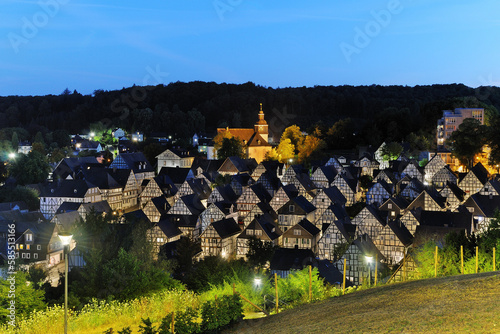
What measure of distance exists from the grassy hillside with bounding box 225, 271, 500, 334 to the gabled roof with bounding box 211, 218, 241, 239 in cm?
2071

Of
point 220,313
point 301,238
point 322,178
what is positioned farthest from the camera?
point 322,178

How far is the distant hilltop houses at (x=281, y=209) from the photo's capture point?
33.1m

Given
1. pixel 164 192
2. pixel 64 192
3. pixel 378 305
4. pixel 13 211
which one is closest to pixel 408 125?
pixel 164 192

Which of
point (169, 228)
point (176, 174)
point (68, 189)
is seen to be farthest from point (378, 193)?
point (68, 189)

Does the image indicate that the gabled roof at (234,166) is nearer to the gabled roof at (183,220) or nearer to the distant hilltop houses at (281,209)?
the distant hilltop houses at (281,209)

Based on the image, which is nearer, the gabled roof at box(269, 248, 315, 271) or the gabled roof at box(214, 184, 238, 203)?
the gabled roof at box(269, 248, 315, 271)

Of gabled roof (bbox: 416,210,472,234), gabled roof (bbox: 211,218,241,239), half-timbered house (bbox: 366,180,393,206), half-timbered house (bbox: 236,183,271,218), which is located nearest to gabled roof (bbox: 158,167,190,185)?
half-timbered house (bbox: 236,183,271,218)

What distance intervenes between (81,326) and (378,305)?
27.5ft

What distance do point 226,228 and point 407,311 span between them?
25368 millimetres

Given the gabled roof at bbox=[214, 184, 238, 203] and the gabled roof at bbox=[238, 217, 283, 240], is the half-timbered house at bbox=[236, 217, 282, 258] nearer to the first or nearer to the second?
the gabled roof at bbox=[238, 217, 283, 240]

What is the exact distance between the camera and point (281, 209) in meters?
39.7

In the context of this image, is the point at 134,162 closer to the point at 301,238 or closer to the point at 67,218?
the point at 67,218

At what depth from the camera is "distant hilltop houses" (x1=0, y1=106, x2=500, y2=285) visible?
33.1 meters

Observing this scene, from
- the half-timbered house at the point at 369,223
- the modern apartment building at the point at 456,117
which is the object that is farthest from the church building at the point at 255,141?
the half-timbered house at the point at 369,223
